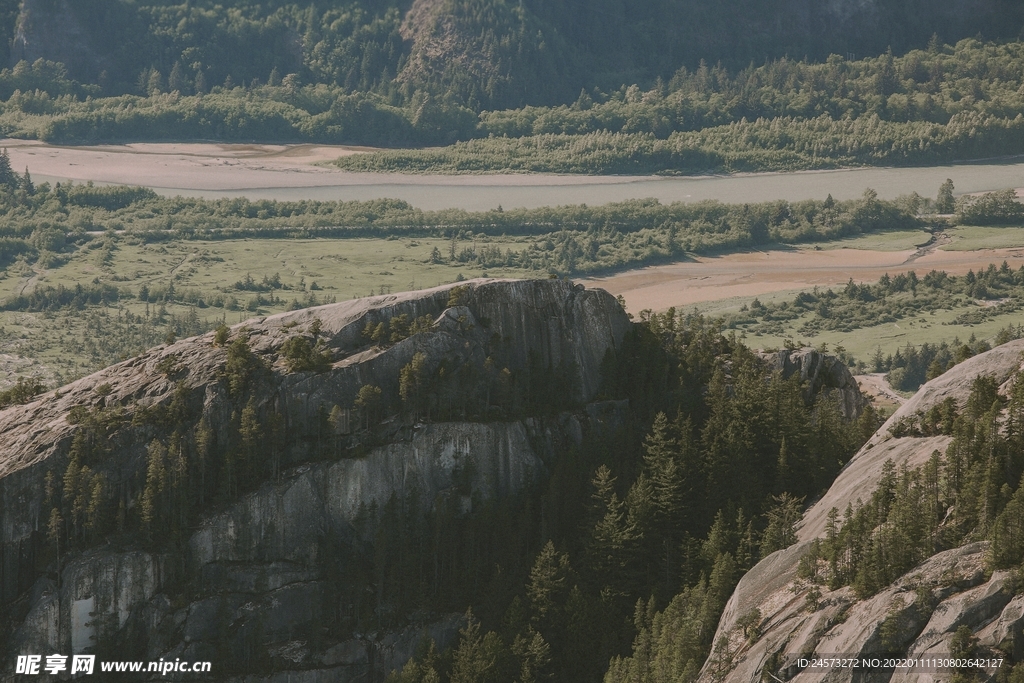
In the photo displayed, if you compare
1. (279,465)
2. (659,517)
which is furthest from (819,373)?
(279,465)

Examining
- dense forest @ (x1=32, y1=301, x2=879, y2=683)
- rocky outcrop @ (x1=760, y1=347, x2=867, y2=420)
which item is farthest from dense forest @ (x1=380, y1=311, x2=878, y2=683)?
rocky outcrop @ (x1=760, y1=347, x2=867, y2=420)

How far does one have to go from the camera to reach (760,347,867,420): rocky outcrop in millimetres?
102750

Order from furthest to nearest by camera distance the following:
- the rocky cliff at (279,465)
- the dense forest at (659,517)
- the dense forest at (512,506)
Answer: the rocky cliff at (279,465)
the dense forest at (512,506)
the dense forest at (659,517)

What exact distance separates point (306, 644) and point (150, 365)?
1932 centimetres

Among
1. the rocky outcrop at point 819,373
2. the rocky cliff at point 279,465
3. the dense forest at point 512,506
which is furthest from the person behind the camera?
the rocky outcrop at point 819,373

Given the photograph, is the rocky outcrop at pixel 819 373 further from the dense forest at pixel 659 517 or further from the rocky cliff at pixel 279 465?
the rocky cliff at pixel 279 465

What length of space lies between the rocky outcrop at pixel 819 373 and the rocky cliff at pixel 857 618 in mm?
25967

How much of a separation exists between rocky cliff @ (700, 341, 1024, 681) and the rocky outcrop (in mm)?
25967

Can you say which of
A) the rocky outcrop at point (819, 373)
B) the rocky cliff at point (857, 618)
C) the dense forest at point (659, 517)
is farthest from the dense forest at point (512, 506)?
the rocky cliff at point (857, 618)

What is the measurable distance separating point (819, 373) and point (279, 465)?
1430 inches

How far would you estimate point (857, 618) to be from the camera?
6488 centimetres

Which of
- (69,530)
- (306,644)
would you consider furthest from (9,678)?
(306,644)

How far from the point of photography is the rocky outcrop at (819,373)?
337 ft

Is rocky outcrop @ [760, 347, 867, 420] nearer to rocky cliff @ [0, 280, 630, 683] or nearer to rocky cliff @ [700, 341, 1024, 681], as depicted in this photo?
rocky cliff @ [0, 280, 630, 683]
